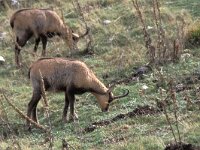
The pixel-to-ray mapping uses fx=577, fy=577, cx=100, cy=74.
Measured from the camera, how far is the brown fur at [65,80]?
36.2ft

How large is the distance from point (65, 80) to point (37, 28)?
4.74m

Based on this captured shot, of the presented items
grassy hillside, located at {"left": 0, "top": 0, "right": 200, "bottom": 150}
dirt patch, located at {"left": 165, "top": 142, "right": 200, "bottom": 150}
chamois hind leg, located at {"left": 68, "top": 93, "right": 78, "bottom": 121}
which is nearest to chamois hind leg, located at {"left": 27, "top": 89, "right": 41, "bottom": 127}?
grassy hillside, located at {"left": 0, "top": 0, "right": 200, "bottom": 150}

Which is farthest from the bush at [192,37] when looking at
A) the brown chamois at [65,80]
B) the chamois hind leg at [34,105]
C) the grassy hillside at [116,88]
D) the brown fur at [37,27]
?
the chamois hind leg at [34,105]

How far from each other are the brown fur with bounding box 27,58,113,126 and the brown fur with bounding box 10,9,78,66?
3.94 m

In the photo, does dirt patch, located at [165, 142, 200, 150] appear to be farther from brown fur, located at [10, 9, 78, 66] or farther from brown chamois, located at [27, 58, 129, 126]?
brown fur, located at [10, 9, 78, 66]

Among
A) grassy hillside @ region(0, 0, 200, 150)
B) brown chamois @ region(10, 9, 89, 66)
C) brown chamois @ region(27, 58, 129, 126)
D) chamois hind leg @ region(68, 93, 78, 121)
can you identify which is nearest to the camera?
grassy hillside @ region(0, 0, 200, 150)

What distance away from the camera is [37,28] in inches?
611

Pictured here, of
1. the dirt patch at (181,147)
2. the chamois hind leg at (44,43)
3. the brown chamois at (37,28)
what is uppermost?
the dirt patch at (181,147)

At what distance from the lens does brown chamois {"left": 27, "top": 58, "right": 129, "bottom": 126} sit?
11.0 metres

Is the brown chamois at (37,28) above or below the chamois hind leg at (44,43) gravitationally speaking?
above

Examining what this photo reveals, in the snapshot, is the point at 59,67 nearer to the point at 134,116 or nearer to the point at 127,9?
the point at 134,116

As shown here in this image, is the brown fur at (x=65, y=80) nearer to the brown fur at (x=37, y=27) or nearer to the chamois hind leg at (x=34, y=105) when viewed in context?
the chamois hind leg at (x=34, y=105)

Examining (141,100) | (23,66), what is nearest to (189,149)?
(141,100)

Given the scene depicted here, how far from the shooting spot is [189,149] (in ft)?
23.2
